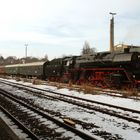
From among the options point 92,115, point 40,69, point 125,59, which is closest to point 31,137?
point 92,115

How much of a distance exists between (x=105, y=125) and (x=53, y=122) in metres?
1.78

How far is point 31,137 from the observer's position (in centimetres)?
870

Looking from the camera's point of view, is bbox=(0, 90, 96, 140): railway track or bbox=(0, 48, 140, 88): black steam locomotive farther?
bbox=(0, 48, 140, 88): black steam locomotive

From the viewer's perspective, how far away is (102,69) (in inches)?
1089

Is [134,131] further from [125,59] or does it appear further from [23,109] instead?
[125,59]

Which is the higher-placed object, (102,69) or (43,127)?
(102,69)

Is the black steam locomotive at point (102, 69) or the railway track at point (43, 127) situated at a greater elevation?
the black steam locomotive at point (102, 69)

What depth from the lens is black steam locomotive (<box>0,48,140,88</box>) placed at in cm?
2411

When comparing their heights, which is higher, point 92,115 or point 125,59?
point 125,59

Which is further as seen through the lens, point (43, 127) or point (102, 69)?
point (102, 69)

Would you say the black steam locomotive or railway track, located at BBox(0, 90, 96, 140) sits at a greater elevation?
the black steam locomotive

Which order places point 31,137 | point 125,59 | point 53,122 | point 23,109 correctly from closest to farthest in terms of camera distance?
1. point 31,137
2. point 53,122
3. point 23,109
4. point 125,59

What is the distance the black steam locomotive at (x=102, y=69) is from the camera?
24.1 m

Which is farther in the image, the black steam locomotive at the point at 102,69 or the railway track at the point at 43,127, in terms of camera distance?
the black steam locomotive at the point at 102,69
